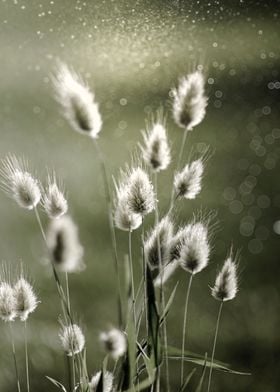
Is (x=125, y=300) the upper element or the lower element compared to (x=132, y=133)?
lower

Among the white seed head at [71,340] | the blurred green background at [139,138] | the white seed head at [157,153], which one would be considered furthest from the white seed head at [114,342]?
the blurred green background at [139,138]

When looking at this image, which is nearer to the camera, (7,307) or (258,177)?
(7,307)

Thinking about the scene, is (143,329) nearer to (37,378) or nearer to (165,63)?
(37,378)

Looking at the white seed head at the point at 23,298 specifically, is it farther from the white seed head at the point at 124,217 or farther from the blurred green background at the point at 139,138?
the blurred green background at the point at 139,138

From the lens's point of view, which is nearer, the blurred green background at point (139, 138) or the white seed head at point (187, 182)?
the white seed head at point (187, 182)

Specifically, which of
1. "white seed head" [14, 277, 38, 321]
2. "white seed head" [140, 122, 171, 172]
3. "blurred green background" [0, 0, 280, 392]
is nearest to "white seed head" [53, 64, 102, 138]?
"white seed head" [140, 122, 171, 172]

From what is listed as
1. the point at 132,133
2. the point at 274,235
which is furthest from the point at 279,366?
the point at 132,133

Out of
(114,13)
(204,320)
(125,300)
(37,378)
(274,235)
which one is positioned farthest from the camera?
(274,235)
